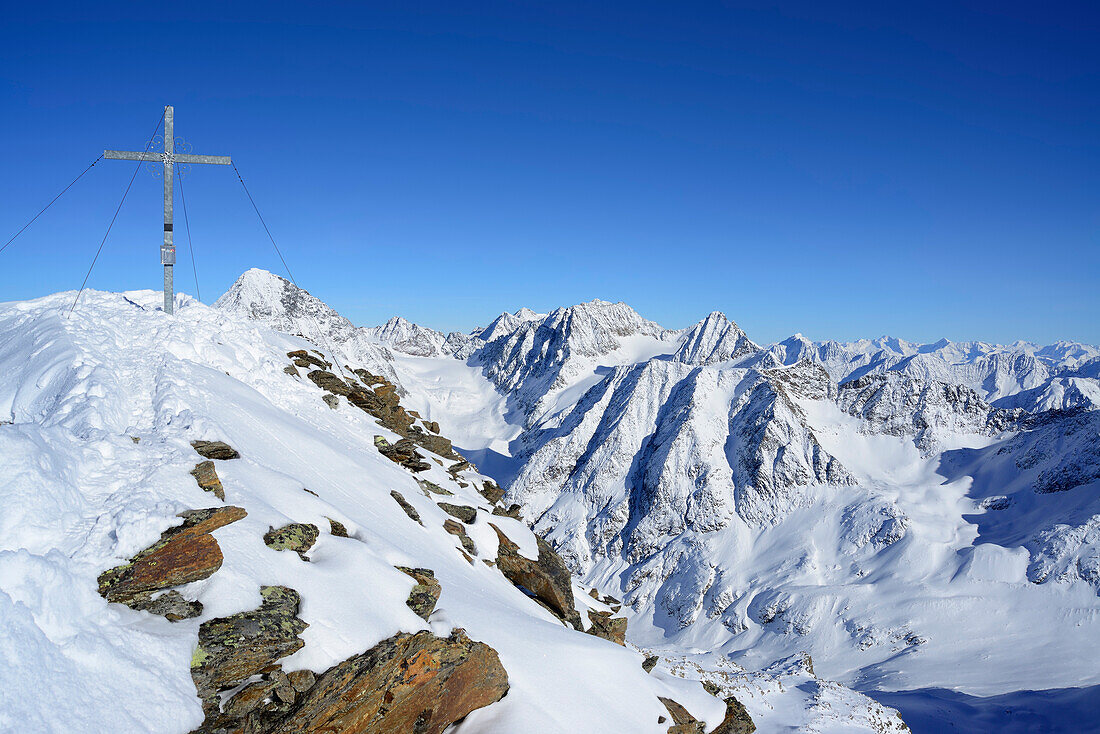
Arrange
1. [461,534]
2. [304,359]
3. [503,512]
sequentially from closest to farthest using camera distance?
[461,534], [503,512], [304,359]

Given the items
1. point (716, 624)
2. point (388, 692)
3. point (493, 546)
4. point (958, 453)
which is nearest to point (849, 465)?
point (958, 453)

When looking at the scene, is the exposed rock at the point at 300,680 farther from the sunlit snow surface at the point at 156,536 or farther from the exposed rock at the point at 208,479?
the exposed rock at the point at 208,479

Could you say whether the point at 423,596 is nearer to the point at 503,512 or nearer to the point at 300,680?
the point at 300,680

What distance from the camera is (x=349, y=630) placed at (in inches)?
407

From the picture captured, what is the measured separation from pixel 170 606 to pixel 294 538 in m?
2.96

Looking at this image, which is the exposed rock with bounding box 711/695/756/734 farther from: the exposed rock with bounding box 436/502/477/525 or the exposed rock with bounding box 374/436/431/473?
the exposed rock with bounding box 374/436/431/473

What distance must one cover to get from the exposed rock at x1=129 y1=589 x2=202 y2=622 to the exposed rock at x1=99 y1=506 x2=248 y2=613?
0.02 meters

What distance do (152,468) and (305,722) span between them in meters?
6.94

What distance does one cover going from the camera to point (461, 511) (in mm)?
24312

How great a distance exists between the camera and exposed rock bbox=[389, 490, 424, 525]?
19578 mm

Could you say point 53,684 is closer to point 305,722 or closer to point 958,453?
point 305,722

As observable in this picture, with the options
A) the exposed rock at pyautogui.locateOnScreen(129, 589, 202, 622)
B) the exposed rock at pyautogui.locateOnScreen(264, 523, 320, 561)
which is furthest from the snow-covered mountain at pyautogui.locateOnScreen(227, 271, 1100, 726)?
the exposed rock at pyautogui.locateOnScreen(129, 589, 202, 622)

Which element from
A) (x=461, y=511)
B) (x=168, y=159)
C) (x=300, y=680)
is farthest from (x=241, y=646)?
(x=168, y=159)

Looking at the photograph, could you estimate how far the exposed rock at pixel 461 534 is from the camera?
2122 centimetres
